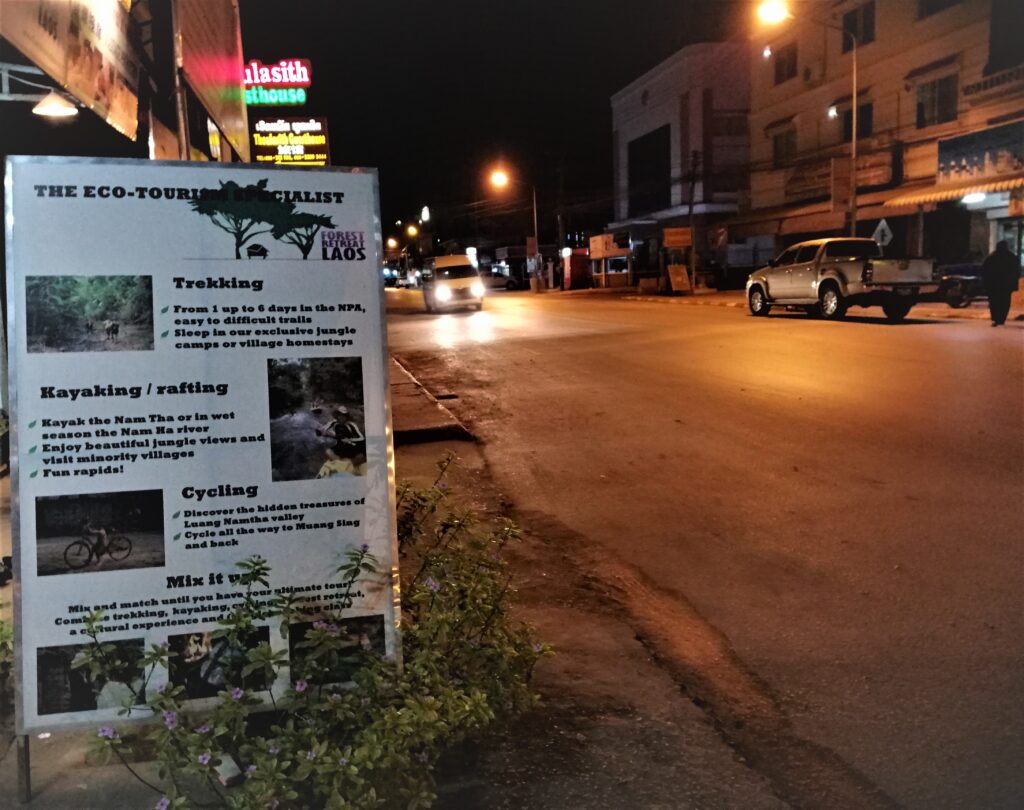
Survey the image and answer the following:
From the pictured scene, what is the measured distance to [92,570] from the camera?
3.05 m

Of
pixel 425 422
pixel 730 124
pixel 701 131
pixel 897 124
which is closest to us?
pixel 425 422

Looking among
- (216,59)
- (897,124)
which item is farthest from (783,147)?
(216,59)

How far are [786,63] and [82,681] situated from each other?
45.6 m

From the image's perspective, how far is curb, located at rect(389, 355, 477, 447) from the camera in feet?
32.9

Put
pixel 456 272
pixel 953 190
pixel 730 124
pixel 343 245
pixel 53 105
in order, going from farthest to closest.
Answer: pixel 730 124, pixel 456 272, pixel 953 190, pixel 53 105, pixel 343 245

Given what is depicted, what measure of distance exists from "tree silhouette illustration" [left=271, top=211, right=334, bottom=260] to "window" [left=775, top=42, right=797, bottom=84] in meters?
43.7

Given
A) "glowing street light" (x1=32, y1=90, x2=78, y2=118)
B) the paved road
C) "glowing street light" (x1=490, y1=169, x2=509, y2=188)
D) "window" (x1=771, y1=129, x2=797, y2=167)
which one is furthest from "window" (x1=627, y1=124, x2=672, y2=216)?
"glowing street light" (x1=32, y1=90, x2=78, y2=118)

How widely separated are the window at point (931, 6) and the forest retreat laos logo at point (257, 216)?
34936 millimetres

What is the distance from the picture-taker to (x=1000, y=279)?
19.2 m

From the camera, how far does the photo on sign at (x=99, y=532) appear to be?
9.88ft

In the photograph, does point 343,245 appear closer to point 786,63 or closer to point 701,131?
point 786,63

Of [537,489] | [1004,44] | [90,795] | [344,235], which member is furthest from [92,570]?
[1004,44]

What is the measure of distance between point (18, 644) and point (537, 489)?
529 centimetres

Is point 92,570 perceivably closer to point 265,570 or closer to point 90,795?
point 265,570
